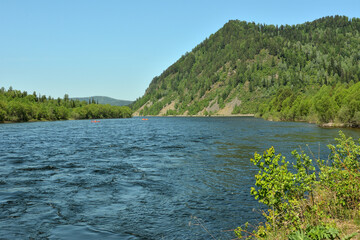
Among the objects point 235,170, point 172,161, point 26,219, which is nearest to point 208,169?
point 235,170

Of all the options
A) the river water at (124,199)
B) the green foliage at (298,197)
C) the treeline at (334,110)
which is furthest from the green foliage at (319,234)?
the treeline at (334,110)

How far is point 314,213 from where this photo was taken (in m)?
10.2

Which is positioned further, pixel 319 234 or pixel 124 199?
pixel 124 199

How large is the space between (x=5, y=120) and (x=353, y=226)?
181431mm

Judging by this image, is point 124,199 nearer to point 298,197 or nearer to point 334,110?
point 298,197

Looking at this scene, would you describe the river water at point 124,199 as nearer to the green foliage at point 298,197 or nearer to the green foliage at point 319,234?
the green foliage at point 298,197

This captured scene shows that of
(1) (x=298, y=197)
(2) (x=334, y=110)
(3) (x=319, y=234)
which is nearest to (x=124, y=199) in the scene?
(1) (x=298, y=197)

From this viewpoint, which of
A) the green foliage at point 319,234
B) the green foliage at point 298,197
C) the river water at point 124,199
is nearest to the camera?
the green foliage at point 319,234

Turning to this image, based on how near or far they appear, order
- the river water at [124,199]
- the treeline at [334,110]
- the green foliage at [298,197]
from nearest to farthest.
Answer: the green foliage at [298,197] → the river water at [124,199] → the treeline at [334,110]

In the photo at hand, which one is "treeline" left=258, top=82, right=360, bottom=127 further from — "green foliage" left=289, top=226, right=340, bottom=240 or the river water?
"green foliage" left=289, top=226, right=340, bottom=240

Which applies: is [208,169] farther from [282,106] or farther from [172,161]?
[282,106]

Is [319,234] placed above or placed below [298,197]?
below

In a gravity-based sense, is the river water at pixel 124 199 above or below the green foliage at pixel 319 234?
below

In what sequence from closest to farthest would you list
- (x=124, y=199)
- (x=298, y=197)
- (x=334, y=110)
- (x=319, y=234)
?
1. (x=319, y=234)
2. (x=298, y=197)
3. (x=124, y=199)
4. (x=334, y=110)
